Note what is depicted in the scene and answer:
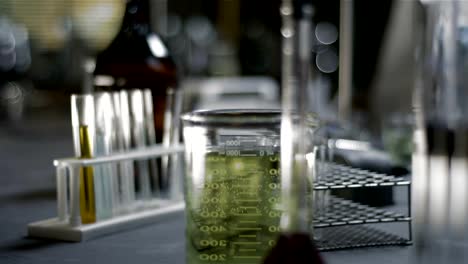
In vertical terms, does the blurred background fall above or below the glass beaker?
above

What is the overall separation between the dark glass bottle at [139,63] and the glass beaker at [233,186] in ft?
1.62

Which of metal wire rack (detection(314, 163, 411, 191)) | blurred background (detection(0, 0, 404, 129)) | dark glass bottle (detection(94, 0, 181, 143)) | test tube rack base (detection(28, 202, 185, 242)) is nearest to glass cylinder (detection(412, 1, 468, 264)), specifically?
metal wire rack (detection(314, 163, 411, 191))

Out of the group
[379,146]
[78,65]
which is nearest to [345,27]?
[379,146]

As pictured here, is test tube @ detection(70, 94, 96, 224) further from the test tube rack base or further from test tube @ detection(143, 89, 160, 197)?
test tube @ detection(143, 89, 160, 197)

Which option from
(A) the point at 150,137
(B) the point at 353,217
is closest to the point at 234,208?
(B) the point at 353,217

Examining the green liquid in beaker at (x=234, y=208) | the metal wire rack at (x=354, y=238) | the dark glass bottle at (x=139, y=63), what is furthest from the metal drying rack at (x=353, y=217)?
the dark glass bottle at (x=139, y=63)

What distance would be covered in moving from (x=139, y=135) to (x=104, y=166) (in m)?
0.13

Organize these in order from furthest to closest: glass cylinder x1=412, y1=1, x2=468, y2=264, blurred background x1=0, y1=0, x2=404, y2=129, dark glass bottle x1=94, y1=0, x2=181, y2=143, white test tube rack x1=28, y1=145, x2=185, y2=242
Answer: blurred background x1=0, y1=0, x2=404, y2=129 < dark glass bottle x1=94, y1=0, x2=181, y2=143 < white test tube rack x1=28, y1=145, x2=185, y2=242 < glass cylinder x1=412, y1=1, x2=468, y2=264

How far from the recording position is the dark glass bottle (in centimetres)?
121

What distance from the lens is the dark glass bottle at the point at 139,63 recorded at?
1.21 meters

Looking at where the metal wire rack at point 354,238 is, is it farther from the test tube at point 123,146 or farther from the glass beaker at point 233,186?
the test tube at point 123,146

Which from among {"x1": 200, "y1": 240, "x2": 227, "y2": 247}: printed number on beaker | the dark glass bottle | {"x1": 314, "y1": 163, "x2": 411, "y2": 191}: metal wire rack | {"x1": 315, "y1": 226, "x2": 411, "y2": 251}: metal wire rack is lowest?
{"x1": 315, "y1": 226, "x2": 411, "y2": 251}: metal wire rack

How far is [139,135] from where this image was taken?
1064mm

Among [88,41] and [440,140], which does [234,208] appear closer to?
[440,140]
